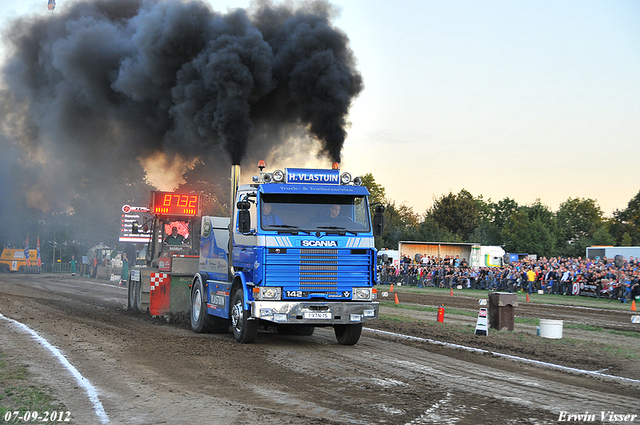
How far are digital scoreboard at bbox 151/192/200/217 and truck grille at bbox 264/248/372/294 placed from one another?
800 centimetres

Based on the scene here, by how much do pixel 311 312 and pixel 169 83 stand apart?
13.3m

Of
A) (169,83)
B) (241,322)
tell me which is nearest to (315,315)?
(241,322)

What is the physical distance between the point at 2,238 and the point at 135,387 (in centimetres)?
4947

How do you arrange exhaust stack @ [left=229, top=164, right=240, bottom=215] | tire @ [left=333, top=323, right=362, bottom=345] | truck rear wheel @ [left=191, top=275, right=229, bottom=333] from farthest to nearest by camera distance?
truck rear wheel @ [left=191, top=275, right=229, bottom=333] < exhaust stack @ [left=229, top=164, right=240, bottom=215] < tire @ [left=333, top=323, right=362, bottom=345]

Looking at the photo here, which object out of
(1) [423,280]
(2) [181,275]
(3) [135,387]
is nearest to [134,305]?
(2) [181,275]

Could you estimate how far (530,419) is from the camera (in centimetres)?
611

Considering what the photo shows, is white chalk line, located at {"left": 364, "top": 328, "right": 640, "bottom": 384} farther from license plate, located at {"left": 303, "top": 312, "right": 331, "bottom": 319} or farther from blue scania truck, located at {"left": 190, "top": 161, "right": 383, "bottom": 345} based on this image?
license plate, located at {"left": 303, "top": 312, "right": 331, "bottom": 319}

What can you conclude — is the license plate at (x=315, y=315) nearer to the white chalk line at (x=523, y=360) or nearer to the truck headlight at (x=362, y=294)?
the truck headlight at (x=362, y=294)

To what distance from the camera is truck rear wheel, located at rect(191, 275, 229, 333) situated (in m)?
13.3

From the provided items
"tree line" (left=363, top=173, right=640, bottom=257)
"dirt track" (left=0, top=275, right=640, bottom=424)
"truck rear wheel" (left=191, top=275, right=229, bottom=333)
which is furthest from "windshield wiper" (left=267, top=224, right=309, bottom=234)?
"tree line" (left=363, top=173, right=640, bottom=257)

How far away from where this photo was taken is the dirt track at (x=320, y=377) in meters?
6.30

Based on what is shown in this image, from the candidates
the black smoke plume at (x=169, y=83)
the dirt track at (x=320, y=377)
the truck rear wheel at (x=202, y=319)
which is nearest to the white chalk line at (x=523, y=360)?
the dirt track at (x=320, y=377)

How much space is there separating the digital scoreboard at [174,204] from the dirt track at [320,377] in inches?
180

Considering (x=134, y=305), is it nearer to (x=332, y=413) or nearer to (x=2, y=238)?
(x=332, y=413)
